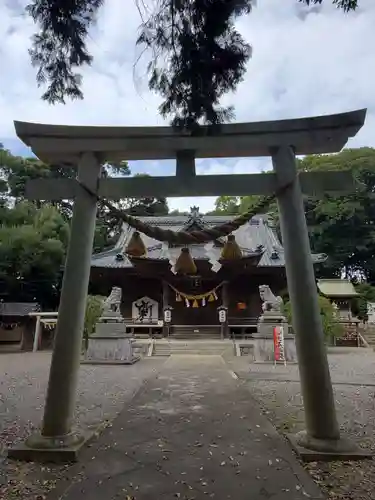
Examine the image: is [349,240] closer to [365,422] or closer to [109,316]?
[109,316]

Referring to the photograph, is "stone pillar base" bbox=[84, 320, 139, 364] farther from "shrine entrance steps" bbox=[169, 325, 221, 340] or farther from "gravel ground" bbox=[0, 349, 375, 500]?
"shrine entrance steps" bbox=[169, 325, 221, 340]

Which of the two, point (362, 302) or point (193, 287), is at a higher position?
point (362, 302)

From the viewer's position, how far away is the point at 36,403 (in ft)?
19.9

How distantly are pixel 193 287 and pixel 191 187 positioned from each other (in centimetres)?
1522

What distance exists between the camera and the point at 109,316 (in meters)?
12.1

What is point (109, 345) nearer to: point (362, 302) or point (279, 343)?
point (279, 343)

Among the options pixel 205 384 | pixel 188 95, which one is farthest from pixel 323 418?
pixel 205 384

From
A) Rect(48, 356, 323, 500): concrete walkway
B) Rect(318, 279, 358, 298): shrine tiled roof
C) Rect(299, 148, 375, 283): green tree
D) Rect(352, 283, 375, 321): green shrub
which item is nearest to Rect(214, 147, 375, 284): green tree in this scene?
Rect(299, 148, 375, 283): green tree

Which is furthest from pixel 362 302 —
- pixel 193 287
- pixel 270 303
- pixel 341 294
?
pixel 270 303

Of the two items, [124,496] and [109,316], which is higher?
[109,316]

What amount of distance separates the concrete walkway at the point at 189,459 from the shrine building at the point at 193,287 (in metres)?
12.9

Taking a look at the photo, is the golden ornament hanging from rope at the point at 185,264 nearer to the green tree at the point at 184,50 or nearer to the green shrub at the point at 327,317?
the green tree at the point at 184,50

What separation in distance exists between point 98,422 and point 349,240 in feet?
96.5

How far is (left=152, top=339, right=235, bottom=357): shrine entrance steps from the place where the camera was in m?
14.9
